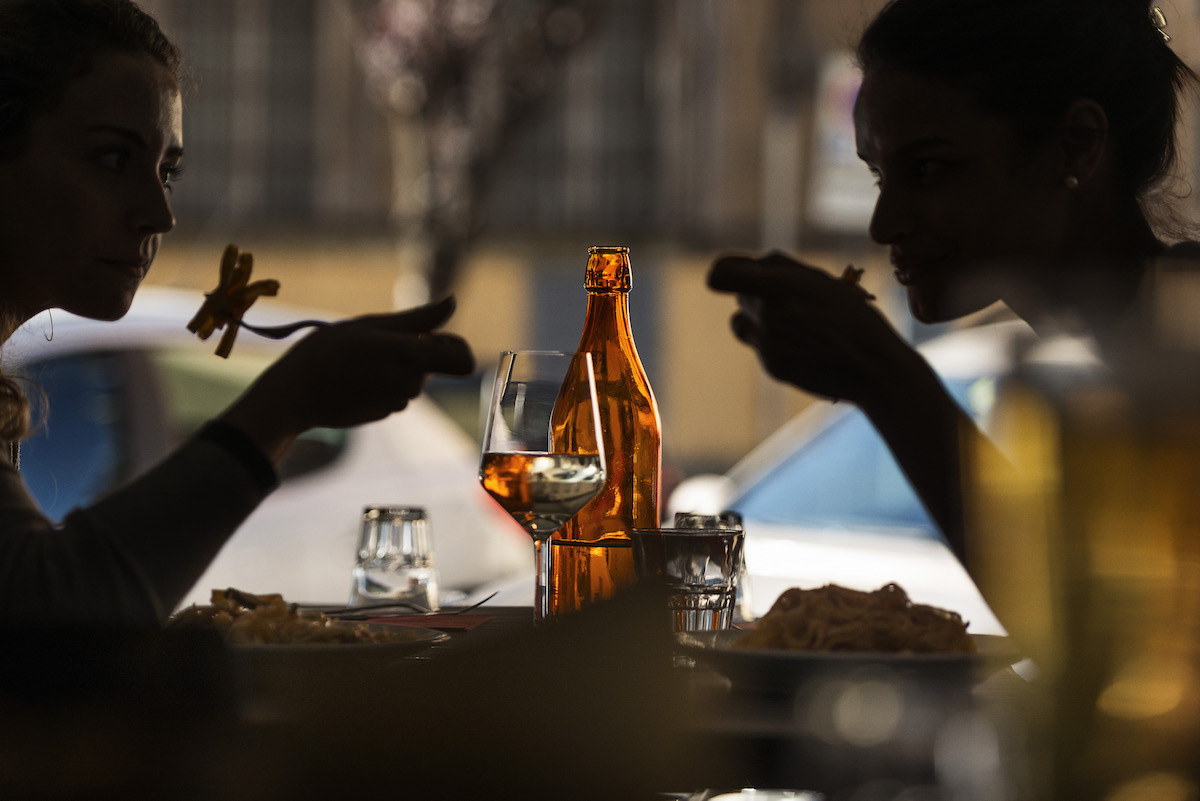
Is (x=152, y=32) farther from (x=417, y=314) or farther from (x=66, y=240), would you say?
(x=417, y=314)

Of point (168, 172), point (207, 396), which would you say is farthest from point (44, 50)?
point (207, 396)

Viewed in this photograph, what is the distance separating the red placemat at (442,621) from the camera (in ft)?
5.04

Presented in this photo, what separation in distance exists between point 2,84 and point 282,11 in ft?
53.2

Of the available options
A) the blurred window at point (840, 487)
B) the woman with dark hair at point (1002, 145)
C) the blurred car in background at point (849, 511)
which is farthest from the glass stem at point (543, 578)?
the blurred window at point (840, 487)

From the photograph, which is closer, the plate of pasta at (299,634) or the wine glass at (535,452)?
the plate of pasta at (299,634)

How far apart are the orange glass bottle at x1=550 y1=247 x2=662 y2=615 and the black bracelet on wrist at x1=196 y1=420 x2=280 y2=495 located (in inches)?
15.3

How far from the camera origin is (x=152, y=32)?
1589 millimetres

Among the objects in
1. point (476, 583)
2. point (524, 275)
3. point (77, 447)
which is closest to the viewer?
point (77, 447)

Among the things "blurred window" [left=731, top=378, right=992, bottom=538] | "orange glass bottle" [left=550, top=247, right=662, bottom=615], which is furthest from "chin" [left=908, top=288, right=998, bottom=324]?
"blurred window" [left=731, top=378, right=992, bottom=538]

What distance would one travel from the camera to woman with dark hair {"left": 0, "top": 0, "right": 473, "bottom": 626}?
1125 mm

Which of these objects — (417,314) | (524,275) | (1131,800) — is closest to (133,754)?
(1131,800)

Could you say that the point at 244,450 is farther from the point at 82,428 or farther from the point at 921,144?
the point at 82,428

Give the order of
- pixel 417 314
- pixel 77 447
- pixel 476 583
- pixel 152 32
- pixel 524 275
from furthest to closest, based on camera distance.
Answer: pixel 524 275
pixel 476 583
pixel 77 447
pixel 152 32
pixel 417 314

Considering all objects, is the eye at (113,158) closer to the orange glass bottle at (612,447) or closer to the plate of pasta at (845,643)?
the orange glass bottle at (612,447)
